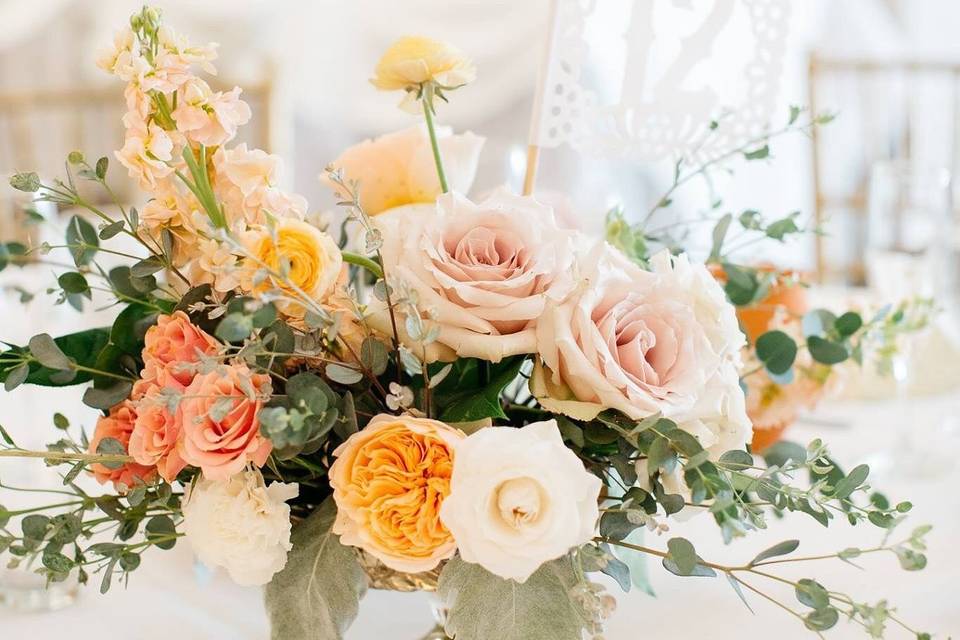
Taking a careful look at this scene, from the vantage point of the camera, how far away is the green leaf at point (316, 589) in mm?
577

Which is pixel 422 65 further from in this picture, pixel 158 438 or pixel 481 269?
pixel 158 438

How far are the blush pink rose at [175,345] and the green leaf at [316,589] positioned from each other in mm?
125

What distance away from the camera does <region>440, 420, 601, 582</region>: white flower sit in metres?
0.48

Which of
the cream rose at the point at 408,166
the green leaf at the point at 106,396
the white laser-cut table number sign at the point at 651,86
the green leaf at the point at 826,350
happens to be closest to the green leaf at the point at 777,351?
the green leaf at the point at 826,350

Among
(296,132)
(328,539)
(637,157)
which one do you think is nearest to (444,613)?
(328,539)

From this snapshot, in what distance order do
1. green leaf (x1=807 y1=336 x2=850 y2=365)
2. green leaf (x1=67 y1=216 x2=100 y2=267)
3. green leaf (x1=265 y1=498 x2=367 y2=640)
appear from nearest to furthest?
green leaf (x1=265 y1=498 x2=367 y2=640) < green leaf (x1=67 y1=216 x2=100 y2=267) < green leaf (x1=807 y1=336 x2=850 y2=365)

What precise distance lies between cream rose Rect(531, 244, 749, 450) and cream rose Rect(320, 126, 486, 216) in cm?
17

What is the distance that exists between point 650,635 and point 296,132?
2871 mm

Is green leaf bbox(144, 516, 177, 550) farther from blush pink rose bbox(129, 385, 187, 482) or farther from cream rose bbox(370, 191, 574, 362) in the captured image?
cream rose bbox(370, 191, 574, 362)

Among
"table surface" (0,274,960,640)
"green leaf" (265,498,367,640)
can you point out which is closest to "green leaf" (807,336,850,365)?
"table surface" (0,274,960,640)

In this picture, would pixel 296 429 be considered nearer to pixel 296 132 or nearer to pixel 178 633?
pixel 178 633

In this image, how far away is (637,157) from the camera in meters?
0.83

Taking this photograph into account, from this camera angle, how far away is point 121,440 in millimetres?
605

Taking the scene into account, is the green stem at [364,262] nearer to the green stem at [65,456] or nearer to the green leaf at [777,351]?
the green stem at [65,456]
